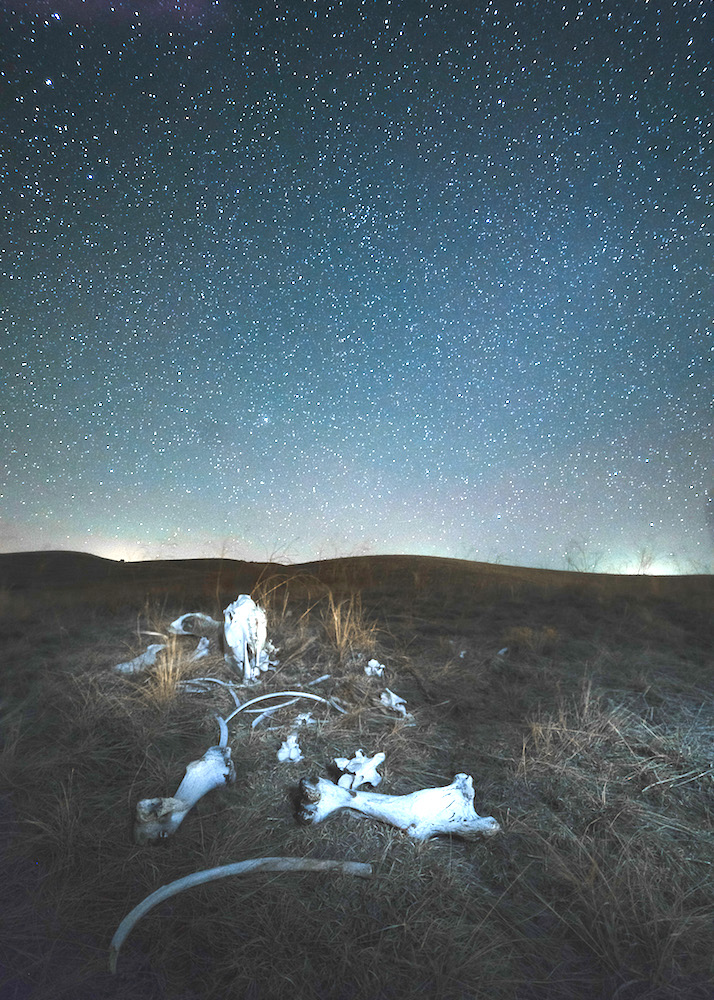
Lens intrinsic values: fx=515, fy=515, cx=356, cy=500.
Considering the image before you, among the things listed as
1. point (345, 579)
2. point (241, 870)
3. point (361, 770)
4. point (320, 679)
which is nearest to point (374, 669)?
point (320, 679)

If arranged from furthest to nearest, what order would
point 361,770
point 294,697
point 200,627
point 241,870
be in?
point 200,627
point 294,697
point 361,770
point 241,870

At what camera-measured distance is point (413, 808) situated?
266cm

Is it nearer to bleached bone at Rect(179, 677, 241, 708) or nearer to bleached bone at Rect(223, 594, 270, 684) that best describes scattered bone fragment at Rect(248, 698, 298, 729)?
bleached bone at Rect(179, 677, 241, 708)

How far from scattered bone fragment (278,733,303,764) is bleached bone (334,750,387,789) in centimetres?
39

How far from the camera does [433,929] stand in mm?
1977

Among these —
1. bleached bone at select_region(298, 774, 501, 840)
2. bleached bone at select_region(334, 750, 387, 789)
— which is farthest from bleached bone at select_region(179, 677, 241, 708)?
bleached bone at select_region(298, 774, 501, 840)

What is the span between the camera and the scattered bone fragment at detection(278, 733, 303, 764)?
334 cm

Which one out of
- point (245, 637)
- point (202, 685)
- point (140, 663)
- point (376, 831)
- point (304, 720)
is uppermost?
point (245, 637)

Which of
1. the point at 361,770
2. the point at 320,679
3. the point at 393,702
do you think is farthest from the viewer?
the point at 320,679

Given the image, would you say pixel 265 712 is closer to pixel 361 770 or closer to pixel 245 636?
pixel 245 636

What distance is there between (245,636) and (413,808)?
2.52m

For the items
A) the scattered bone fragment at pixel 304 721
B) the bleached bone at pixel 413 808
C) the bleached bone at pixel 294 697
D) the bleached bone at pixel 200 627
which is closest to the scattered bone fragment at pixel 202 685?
the bleached bone at pixel 294 697

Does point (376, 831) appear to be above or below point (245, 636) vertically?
below

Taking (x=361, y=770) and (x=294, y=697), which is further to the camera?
(x=294, y=697)
